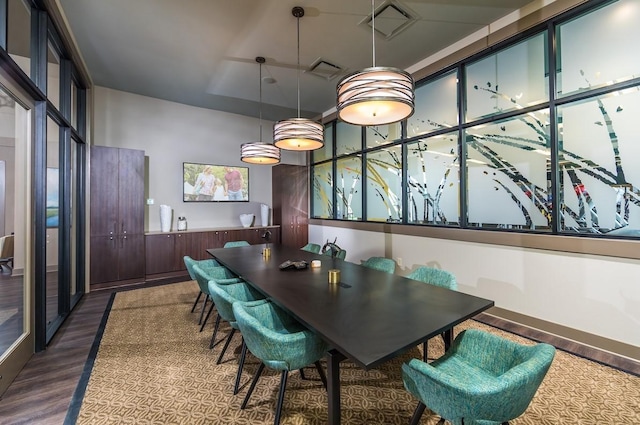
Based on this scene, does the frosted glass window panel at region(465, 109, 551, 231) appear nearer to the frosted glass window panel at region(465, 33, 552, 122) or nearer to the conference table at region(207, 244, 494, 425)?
the frosted glass window panel at region(465, 33, 552, 122)

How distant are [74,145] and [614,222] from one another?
662cm

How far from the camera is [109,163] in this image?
185 inches

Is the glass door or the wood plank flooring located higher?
the glass door

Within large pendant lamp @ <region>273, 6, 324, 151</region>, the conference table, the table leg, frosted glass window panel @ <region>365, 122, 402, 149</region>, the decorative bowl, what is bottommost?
the table leg

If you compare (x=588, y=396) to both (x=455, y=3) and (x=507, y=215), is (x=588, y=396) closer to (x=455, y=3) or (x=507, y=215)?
(x=507, y=215)

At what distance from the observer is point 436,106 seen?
13.5 ft

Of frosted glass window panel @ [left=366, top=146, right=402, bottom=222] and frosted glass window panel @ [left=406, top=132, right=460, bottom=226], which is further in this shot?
frosted glass window panel @ [left=366, top=146, right=402, bottom=222]

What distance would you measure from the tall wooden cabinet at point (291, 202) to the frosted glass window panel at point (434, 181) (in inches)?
125

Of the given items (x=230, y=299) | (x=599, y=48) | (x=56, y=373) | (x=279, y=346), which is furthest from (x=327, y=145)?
(x=56, y=373)

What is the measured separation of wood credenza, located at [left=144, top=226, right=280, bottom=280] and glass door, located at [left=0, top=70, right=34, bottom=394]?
262cm

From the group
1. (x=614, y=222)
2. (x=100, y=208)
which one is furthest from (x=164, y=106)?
(x=614, y=222)

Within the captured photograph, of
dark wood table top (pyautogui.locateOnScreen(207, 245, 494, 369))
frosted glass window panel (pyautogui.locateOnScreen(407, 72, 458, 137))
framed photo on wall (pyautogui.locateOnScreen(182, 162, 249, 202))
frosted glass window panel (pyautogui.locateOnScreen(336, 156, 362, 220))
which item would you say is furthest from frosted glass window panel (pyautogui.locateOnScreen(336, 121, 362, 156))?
dark wood table top (pyautogui.locateOnScreen(207, 245, 494, 369))

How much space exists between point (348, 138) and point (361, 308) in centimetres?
462

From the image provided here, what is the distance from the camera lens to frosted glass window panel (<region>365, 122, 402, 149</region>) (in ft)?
15.4
